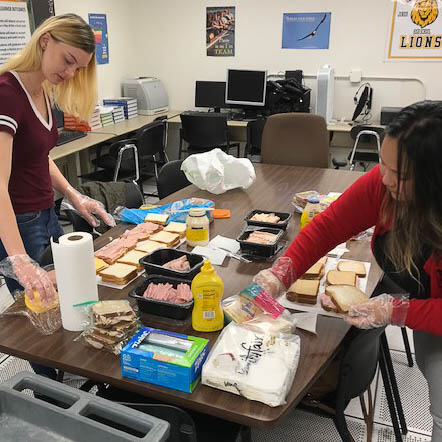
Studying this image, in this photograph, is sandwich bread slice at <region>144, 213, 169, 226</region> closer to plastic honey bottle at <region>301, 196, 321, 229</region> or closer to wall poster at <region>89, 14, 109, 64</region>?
plastic honey bottle at <region>301, 196, 321, 229</region>

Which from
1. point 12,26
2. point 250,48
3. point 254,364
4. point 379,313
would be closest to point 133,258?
point 254,364

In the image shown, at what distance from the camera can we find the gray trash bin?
60 cm

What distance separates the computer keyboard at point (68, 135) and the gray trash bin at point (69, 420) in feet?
11.8

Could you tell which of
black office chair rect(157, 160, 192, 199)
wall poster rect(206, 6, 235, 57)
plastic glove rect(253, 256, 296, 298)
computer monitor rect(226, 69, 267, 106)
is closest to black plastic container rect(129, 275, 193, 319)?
plastic glove rect(253, 256, 296, 298)

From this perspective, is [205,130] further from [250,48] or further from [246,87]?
[250,48]

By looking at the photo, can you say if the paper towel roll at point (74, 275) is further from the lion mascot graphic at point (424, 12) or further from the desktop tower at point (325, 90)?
the lion mascot graphic at point (424, 12)

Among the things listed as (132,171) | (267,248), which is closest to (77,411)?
(267,248)

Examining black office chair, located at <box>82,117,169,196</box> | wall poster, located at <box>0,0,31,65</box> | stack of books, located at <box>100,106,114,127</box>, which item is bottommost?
black office chair, located at <box>82,117,169,196</box>

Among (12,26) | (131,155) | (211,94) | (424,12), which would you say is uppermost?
(424,12)

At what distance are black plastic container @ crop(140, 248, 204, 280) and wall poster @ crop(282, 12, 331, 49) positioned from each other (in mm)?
4199

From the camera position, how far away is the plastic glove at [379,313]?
127cm

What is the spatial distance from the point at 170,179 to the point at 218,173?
47cm

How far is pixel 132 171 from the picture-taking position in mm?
4246

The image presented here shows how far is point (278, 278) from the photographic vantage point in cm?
145
